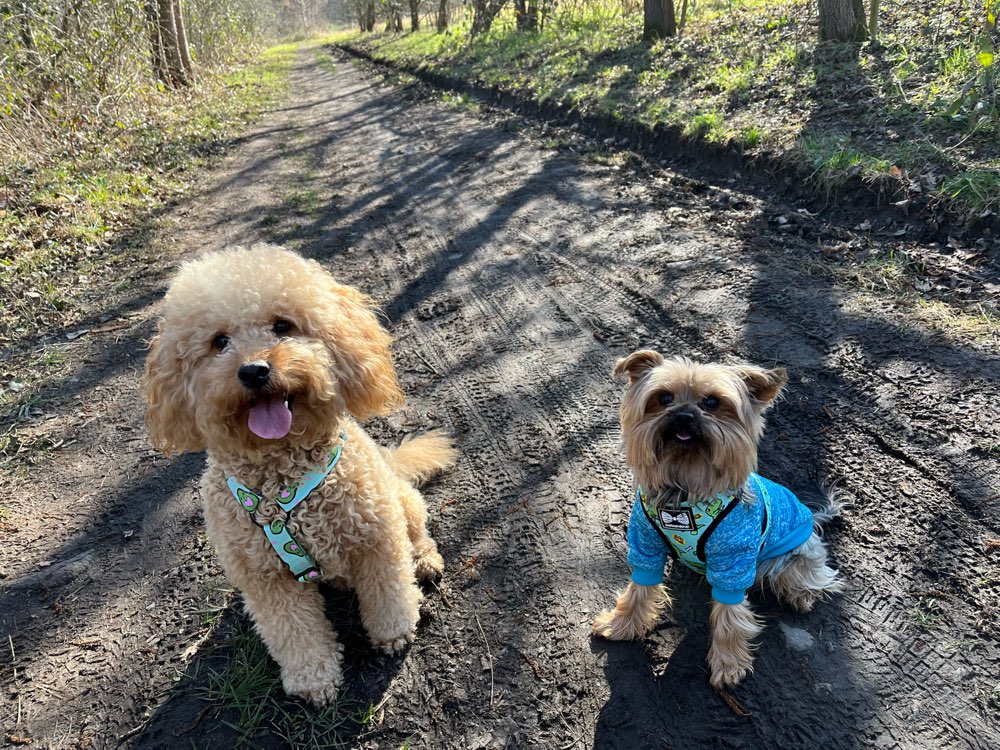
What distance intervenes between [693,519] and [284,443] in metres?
2.00

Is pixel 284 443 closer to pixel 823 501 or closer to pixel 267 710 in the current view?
pixel 267 710

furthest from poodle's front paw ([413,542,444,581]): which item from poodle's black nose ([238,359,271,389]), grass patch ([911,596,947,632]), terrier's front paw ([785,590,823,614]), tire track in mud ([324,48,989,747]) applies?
grass patch ([911,596,947,632])

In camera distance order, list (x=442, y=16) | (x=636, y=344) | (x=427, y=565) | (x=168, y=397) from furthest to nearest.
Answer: (x=442, y=16), (x=636, y=344), (x=427, y=565), (x=168, y=397)

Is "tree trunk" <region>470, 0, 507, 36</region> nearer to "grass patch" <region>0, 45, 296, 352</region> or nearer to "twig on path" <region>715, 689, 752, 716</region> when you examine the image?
"grass patch" <region>0, 45, 296, 352</region>

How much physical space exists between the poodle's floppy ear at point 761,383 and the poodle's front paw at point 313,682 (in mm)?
2529

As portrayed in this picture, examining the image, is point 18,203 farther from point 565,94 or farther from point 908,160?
point 908,160

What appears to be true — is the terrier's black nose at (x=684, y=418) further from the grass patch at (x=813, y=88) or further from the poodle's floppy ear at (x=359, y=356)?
the grass patch at (x=813, y=88)

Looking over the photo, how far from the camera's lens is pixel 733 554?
103 inches

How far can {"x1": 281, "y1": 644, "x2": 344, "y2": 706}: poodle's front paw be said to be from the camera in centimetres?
279

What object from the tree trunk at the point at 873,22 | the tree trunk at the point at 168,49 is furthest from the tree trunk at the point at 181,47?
the tree trunk at the point at 873,22

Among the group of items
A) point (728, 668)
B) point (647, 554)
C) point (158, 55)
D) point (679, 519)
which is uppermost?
point (158, 55)

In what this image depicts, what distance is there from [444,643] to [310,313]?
1.92 metres

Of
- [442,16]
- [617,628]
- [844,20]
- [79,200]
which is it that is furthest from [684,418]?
[442,16]

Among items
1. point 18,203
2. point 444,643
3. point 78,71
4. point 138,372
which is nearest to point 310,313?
point 444,643
